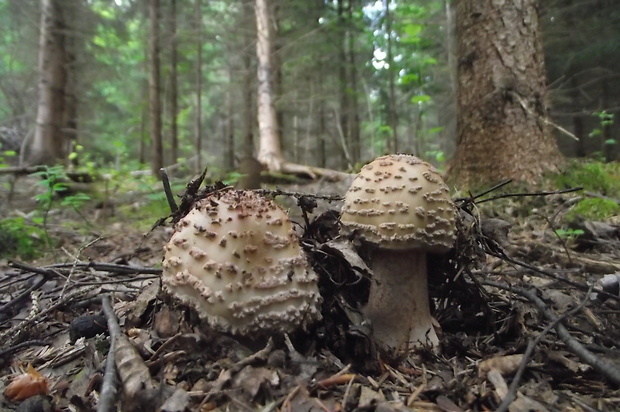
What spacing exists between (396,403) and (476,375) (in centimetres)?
43

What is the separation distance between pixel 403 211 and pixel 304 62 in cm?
1256

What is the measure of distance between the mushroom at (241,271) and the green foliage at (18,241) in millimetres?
3380

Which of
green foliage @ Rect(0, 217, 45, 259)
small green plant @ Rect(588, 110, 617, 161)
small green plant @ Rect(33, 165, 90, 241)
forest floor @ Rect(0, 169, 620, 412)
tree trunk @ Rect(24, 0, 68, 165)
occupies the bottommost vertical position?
forest floor @ Rect(0, 169, 620, 412)

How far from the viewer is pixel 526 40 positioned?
4.75 metres

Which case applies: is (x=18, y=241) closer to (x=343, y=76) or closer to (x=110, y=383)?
(x=110, y=383)

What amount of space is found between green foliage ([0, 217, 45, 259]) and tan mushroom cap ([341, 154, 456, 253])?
3771 mm

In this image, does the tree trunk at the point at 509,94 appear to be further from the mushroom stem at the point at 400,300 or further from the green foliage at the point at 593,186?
the mushroom stem at the point at 400,300

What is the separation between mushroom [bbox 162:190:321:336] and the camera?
5.62 ft

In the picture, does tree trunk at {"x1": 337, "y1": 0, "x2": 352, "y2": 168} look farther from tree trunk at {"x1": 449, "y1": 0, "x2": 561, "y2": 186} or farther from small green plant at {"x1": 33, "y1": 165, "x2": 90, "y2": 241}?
small green plant at {"x1": 33, "y1": 165, "x2": 90, "y2": 241}

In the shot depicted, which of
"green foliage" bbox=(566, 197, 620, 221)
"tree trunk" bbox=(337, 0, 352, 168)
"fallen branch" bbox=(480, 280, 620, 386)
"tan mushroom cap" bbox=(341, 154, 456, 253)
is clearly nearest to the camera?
"fallen branch" bbox=(480, 280, 620, 386)

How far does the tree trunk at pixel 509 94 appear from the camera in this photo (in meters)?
4.71

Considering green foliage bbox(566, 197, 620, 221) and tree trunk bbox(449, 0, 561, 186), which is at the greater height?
tree trunk bbox(449, 0, 561, 186)

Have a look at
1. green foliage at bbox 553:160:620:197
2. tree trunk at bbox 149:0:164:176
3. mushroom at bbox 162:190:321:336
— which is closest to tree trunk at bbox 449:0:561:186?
green foliage at bbox 553:160:620:197

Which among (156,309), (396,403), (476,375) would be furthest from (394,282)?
(156,309)
